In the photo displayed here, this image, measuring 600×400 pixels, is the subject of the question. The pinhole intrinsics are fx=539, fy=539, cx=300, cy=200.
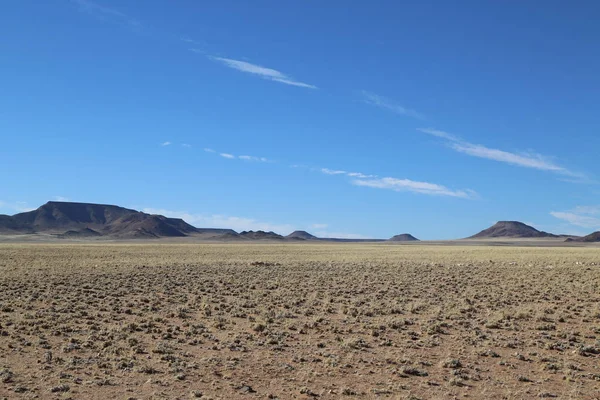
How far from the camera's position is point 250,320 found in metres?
17.8

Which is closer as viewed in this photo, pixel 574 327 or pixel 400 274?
pixel 574 327

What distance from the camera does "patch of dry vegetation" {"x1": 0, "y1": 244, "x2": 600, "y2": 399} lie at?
35.1ft

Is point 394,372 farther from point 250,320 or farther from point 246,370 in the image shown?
point 250,320

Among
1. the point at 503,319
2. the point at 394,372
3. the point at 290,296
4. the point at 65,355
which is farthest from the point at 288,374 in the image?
the point at 290,296

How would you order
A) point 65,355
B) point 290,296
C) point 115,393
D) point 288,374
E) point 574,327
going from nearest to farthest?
point 115,393, point 288,374, point 65,355, point 574,327, point 290,296

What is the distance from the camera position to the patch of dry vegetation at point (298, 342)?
422 inches

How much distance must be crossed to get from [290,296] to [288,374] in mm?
12207

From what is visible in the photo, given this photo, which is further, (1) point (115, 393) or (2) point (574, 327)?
(2) point (574, 327)

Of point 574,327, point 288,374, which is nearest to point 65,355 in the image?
point 288,374

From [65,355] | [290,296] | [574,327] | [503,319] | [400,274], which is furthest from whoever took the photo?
[400,274]

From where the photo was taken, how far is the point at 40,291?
79.2 feet

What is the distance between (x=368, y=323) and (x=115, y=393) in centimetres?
924

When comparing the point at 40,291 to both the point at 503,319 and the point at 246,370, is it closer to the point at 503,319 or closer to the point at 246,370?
the point at 246,370

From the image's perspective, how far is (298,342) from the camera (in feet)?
48.2
